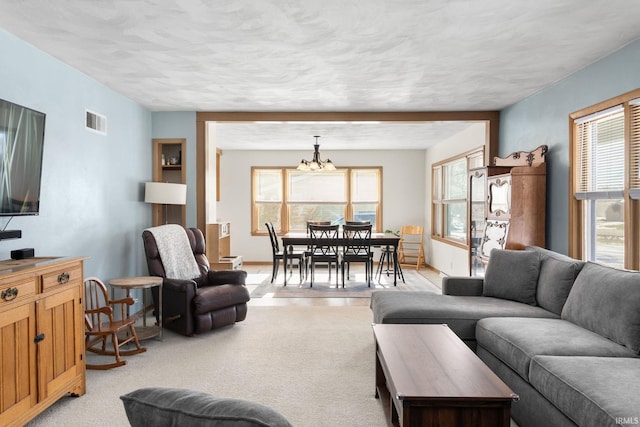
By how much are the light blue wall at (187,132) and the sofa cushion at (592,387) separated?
4285 millimetres

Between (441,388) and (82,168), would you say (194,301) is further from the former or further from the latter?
(441,388)

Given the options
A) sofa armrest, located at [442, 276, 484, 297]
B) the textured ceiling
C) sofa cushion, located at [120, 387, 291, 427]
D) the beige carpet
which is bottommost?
the beige carpet

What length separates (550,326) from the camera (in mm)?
2820

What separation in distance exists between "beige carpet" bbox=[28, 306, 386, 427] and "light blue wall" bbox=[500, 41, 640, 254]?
2226 millimetres

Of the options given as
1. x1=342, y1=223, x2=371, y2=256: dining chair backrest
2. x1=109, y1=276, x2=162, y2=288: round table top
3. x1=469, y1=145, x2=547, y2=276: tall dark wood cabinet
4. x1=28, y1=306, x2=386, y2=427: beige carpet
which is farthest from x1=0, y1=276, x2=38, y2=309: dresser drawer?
x1=342, y1=223, x2=371, y2=256: dining chair backrest

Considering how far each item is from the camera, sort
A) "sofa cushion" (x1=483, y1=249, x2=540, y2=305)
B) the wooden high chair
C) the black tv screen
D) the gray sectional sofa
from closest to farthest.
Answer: the gray sectional sofa, the black tv screen, "sofa cushion" (x1=483, y1=249, x2=540, y2=305), the wooden high chair

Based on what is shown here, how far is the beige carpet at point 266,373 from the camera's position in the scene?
264 centimetres

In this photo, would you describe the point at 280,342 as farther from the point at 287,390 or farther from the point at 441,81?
the point at 441,81

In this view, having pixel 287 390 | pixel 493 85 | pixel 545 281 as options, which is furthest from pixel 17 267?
pixel 493 85

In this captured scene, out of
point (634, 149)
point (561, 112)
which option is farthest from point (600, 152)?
point (561, 112)

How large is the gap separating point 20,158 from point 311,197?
6.77 m

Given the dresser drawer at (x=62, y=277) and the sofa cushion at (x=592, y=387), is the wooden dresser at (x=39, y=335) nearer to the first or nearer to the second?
the dresser drawer at (x=62, y=277)

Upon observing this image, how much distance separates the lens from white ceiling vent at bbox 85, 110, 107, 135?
398 cm

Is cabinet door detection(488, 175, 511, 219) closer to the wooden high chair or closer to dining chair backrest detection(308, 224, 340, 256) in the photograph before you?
dining chair backrest detection(308, 224, 340, 256)
